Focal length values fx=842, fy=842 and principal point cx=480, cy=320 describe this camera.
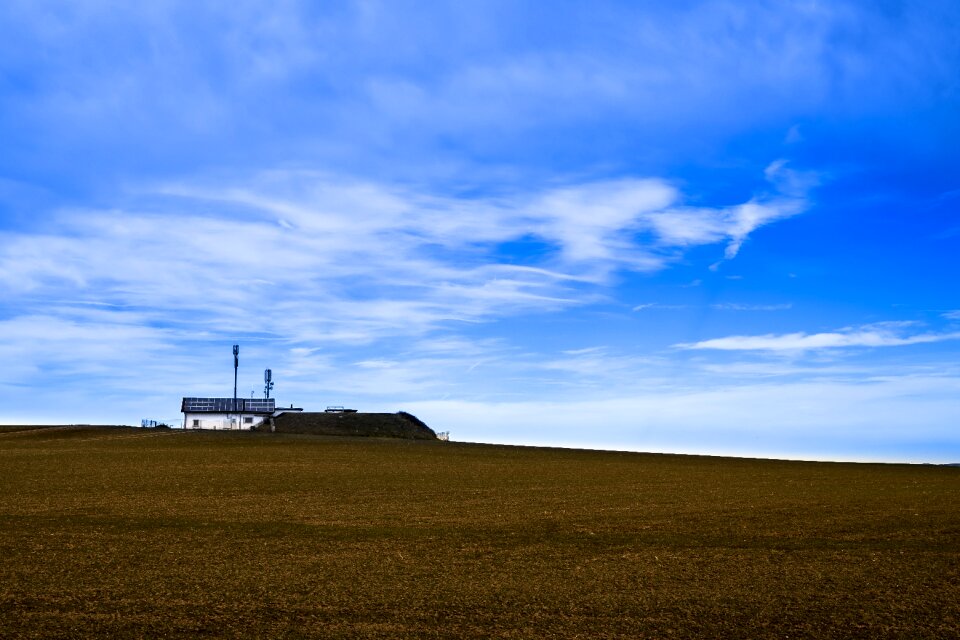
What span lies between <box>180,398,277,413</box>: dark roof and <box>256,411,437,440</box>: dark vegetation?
22.7ft

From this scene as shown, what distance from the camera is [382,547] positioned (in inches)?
541

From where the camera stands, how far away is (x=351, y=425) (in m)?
68.6

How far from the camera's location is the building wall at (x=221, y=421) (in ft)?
246

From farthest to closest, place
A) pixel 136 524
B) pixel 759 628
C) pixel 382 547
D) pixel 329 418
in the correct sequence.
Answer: pixel 329 418 < pixel 136 524 < pixel 382 547 < pixel 759 628

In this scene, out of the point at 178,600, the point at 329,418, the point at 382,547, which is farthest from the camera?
the point at 329,418

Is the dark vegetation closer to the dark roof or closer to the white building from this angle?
the white building

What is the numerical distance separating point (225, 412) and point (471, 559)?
6844 cm

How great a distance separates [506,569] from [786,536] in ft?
20.4

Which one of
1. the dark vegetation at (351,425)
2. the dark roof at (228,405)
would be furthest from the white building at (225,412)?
the dark vegetation at (351,425)

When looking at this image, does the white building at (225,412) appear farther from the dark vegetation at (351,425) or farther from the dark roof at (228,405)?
the dark vegetation at (351,425)

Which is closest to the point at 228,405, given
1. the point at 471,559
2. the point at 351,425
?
the point at 351,425

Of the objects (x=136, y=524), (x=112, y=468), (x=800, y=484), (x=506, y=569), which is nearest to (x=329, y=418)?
(x=112, y=468)

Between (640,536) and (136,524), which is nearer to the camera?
(640,536)

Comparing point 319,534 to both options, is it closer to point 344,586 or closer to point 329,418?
point 344,586
